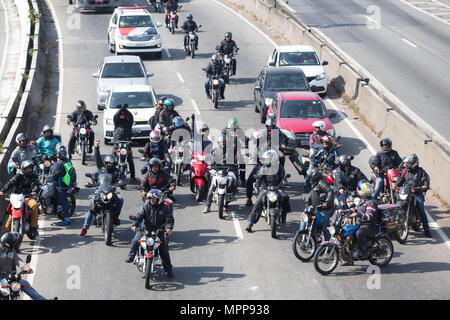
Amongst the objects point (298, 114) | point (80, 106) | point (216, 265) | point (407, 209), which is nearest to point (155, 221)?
point (216, 265)

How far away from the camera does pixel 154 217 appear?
48.0ft

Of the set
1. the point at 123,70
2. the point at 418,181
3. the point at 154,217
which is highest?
the point at 154,217

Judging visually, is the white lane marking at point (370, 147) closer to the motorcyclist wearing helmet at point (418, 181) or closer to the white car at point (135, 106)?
the motorcyclist wearing helmet at point (418, 181)

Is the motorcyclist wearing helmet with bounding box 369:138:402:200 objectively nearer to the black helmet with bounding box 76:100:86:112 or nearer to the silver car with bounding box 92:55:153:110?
the black helmet with bounding box 76:100:86:112

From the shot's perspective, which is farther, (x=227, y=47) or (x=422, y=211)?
(x=227, y=47)

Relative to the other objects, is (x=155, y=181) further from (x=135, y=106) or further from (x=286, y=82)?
(x=286, y=82)

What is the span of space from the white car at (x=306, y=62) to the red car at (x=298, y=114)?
4404 millimetres

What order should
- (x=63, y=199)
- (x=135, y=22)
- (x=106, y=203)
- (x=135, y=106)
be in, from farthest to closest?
(x=135, y=22) < (x=135, y=106) < (x=63, y=199) < (x=106, y=203)

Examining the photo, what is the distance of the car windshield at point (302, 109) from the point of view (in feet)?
77.7

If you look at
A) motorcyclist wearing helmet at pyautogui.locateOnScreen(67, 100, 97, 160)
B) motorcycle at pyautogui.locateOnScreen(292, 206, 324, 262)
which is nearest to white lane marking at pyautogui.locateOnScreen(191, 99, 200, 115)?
motorcyclist wearing helmet at pyautogui.locateOnScreen(67, 100, 97, 160)

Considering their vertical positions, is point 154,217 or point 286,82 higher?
point 154,217

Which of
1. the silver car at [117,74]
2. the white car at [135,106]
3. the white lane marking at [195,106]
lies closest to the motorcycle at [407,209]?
the white car at [135,106]

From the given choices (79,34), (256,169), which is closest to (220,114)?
(256,169)

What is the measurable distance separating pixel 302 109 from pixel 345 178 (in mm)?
7280
